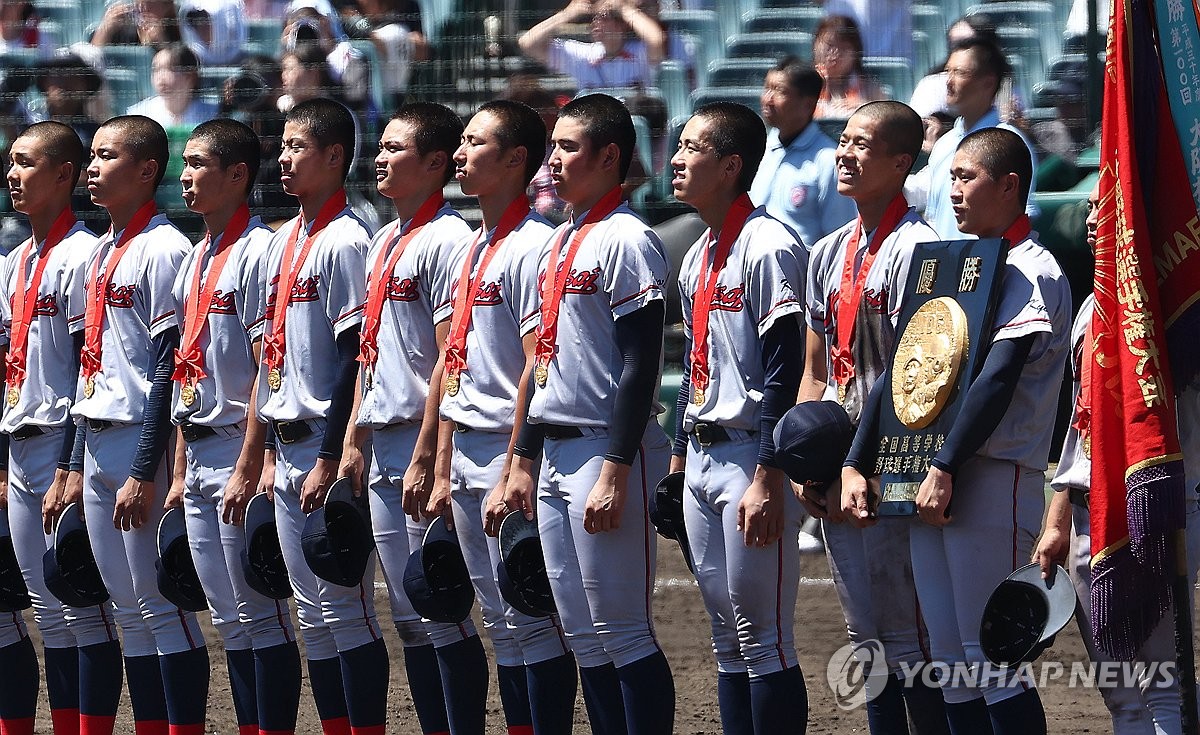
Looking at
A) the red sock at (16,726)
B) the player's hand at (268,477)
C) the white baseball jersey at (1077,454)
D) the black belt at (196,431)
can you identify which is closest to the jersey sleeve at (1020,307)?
the white baseball jersey at (1077,454)

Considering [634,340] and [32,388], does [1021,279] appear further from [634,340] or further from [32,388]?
[32,388]

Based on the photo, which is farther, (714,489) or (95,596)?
(95,596)

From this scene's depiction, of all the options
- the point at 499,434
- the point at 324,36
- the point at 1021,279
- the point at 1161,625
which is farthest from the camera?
the point at 324,36

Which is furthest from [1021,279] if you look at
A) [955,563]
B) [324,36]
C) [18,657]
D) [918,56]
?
[324,36]

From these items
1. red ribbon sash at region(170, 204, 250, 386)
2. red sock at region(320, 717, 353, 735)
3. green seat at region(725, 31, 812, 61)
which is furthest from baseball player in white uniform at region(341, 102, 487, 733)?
green seat at region(725, 31, 812, 61)

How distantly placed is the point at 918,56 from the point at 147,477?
4632mm

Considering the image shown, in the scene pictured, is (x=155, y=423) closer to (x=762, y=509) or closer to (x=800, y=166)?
(x=762, y=509)

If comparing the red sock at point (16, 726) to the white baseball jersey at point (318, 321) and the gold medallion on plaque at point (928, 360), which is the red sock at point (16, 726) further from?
the gold medallion on plaque at point (928, 360)

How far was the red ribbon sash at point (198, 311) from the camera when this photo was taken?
5699 millimetres

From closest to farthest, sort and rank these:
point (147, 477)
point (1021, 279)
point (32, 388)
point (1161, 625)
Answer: point (1161, 625) → point (1021, 279) → point (147, 477) → point (32, 388)

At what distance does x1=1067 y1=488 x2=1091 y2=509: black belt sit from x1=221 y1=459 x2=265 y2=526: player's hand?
8.39ft

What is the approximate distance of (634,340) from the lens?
486 cm

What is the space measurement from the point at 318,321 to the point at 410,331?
1.14 ft

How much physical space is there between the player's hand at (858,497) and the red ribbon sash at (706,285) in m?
0.54
